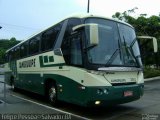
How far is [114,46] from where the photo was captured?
10594 mm

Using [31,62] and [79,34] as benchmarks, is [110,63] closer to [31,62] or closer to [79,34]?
[79,34]

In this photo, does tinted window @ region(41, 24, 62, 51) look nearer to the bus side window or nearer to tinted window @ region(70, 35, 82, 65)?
the bus side window

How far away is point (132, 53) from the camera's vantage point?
36.4 feet

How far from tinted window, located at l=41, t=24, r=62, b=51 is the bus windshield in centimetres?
241

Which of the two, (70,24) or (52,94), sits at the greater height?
(70,24)

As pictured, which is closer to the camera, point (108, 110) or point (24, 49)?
point (108, 110)

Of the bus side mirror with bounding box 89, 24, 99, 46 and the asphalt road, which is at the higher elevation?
the bus side mirror with bounding box 89, 24, 99, 46

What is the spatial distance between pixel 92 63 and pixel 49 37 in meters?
4.12

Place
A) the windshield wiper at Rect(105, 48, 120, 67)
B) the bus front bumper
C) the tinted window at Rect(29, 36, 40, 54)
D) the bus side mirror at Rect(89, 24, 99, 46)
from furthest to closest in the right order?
the tinted window at Rect(29, 36, 40, 54)
the windshield wiper at Rect(105, 48, 120, 67)
the bus front bumper
the bus side mirror at Rect(89, 24, 99, 46)

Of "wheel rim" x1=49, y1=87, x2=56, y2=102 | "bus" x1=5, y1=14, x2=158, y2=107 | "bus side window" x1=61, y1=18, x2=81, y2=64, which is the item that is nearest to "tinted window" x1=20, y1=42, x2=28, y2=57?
"bus" x1=5, y1=14, x2=158, y2=107

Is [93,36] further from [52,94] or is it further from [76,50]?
[52,94]

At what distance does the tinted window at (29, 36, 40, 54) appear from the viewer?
49.9 feet

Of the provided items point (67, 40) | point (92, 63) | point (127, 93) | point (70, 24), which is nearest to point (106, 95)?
point (127, 93)

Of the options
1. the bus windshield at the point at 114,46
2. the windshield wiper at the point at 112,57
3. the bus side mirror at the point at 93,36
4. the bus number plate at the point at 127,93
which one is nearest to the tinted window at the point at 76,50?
the bus windshield at the point at 114,46
